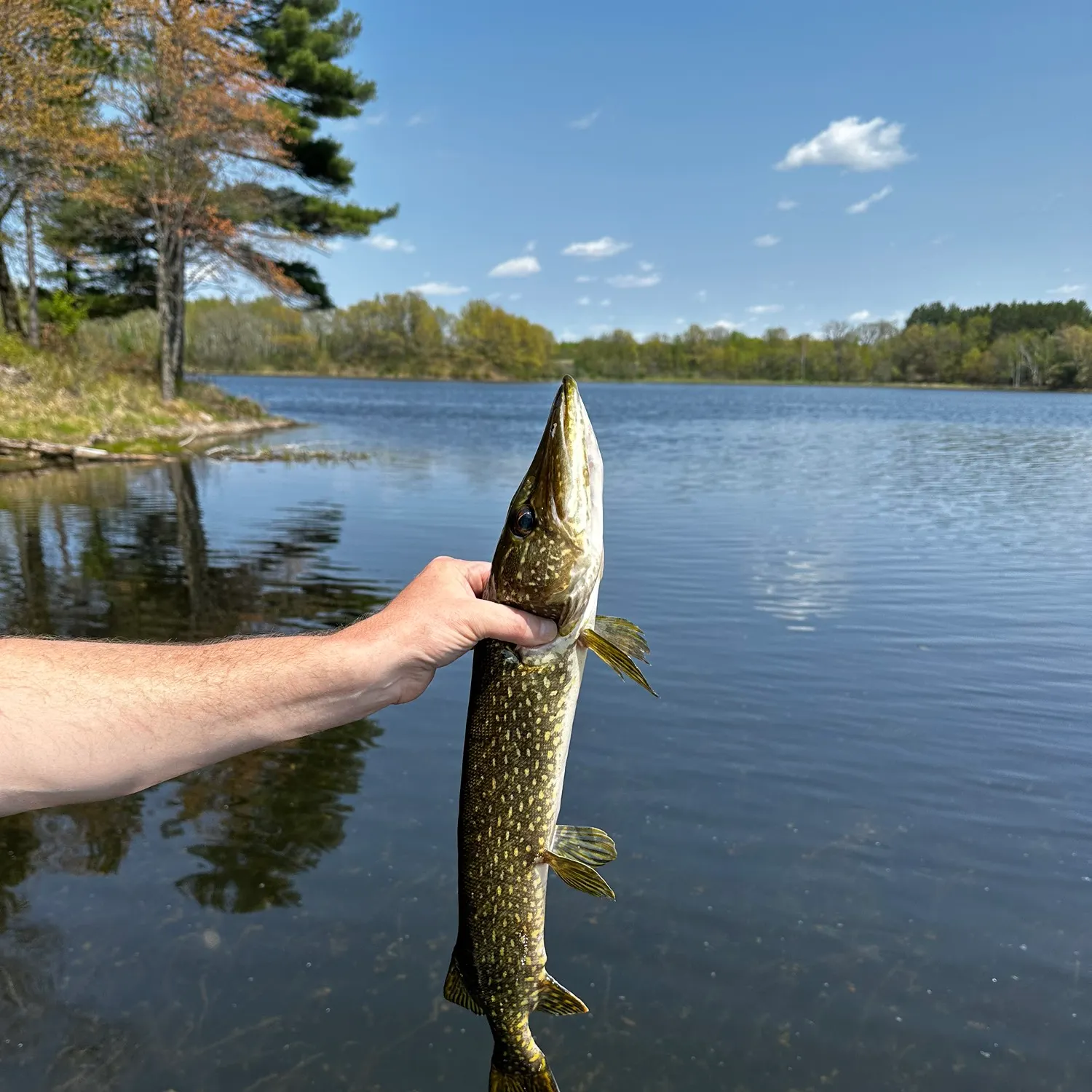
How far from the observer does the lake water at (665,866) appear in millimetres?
4449

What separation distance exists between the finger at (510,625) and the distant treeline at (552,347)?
131312 millimetres

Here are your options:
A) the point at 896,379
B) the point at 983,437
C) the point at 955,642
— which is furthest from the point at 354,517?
the point at 896,379

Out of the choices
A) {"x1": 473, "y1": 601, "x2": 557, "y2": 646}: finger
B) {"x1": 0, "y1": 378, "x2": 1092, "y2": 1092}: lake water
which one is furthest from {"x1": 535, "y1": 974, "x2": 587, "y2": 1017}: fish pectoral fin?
{"x1": 0, "y1": 378, "x2": 1092, "y2": 1092}: lake water

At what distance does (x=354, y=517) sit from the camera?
62.4 ft

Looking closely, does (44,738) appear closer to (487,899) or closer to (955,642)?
(487,899)

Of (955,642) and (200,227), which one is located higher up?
(200,227)

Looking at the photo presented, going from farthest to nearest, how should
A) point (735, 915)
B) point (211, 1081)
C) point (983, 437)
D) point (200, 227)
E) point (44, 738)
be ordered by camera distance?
point (983, 437), point (200, 227), point (735, 915), point (211, 1081), point (44, 738)

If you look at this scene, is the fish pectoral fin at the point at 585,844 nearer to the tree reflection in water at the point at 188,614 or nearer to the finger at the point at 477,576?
the finger at the point at 477,576

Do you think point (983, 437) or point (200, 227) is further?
point (983, 437)

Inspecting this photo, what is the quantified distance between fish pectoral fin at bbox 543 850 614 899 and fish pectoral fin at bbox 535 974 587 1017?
1.13ft

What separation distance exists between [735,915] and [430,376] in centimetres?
15749

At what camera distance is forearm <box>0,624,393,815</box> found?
8.28ft

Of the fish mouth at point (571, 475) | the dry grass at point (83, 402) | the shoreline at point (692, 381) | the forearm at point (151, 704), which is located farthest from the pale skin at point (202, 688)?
the shoreline at point (692, 381)

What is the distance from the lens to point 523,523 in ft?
9.52
